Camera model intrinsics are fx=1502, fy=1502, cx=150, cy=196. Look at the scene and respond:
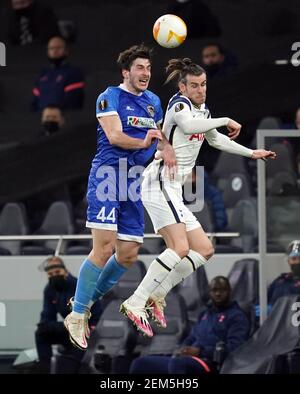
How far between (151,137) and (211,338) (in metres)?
4.55

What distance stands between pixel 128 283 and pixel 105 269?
4.68m

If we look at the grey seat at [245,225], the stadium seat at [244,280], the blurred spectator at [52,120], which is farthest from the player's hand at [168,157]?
the blurred spectator at [52,120]

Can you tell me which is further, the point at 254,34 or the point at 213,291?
the point at 254,34

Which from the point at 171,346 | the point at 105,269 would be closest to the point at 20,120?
the point at 171,346

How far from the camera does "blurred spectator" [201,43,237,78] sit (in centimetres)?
1853

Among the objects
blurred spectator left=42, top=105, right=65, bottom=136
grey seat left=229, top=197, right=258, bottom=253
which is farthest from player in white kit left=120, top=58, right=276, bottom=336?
blurred spectator left=42, top=105, right=65, bottom=136

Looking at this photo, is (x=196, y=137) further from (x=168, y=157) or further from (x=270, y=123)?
(x=270, y=123)

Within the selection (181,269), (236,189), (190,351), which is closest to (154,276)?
(181,269)

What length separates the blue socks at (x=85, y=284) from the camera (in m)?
11.4

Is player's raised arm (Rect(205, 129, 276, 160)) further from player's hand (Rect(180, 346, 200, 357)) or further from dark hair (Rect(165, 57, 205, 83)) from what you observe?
player's hand (Rect(180, 346, 200, 357))

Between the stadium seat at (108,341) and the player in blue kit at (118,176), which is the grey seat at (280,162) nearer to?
the stadium seat at (108,341)

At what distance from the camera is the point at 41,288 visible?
16.8 m

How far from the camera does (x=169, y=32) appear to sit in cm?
1146

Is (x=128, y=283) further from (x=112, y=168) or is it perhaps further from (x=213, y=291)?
(x=112, y=168)
